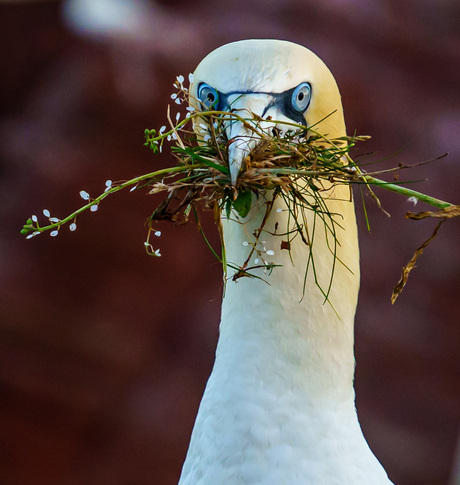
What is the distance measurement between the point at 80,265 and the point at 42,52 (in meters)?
0.86

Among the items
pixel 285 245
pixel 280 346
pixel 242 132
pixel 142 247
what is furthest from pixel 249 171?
pixel 142 247

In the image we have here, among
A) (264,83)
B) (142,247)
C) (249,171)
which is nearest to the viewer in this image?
(249,171)

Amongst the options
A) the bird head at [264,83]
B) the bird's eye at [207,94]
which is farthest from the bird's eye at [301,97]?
the bird's eye at [207,94]

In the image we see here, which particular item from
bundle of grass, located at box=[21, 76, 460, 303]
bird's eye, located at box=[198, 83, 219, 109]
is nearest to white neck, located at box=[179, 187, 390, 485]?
bundle of grass, located at box=[21, 76, 460, 303]

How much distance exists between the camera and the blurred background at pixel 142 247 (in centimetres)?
221

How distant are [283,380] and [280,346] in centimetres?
6

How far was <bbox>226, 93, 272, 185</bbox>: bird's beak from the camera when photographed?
81 cm

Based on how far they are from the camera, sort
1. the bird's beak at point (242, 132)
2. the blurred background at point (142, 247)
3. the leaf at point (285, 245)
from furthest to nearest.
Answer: the blurred background at point (142, 247), the leaf at point (285, 245), the bird's beak at point (242, 132)

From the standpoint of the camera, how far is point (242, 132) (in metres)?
0.85

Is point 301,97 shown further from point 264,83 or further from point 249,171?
point 249,171

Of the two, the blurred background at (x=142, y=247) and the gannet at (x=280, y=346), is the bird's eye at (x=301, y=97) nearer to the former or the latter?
the gannet at (x=280, y=346)

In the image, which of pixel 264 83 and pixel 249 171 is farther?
pixel 264 83

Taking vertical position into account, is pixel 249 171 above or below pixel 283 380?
above

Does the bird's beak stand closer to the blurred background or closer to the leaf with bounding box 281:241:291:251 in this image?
the leaf with bounding box 281:241:291:251
